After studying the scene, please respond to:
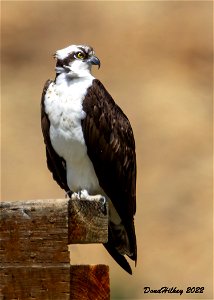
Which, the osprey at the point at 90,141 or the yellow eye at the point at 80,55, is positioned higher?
the yellow eye at the point at 80,55

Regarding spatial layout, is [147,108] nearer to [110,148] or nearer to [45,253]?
[110,148]

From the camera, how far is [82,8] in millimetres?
19516

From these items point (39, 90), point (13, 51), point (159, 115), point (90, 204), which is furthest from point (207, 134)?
point (90, 204)

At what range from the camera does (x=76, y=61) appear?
6918 millimetres

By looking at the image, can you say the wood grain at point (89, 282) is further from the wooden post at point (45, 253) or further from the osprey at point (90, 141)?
the osprey at point (90, 141)

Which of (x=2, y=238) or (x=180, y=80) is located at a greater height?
(x=2, y=238)

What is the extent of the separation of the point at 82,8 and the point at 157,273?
8345 millimetres

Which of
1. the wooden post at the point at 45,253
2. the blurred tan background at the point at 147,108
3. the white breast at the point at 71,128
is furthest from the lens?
the blurred tan background at the point at 147,108

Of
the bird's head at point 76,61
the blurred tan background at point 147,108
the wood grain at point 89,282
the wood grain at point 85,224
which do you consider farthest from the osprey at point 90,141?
the blurred tan background at point 147,108

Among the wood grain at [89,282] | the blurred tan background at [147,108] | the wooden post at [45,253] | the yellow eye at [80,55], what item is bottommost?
the blurred tan background at [147,108]

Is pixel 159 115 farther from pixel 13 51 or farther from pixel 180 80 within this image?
pixel 13 51

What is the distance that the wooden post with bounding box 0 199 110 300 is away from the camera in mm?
4129

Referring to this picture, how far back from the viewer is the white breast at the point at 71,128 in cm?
658

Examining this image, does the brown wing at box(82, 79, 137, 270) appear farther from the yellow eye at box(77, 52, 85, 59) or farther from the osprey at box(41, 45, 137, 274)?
the yellow eye at box(77, 52, 85, 59)
